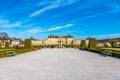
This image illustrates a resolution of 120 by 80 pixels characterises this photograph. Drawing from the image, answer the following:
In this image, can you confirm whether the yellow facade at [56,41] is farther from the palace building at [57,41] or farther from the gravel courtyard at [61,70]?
the gravel courtyard at [61,70]

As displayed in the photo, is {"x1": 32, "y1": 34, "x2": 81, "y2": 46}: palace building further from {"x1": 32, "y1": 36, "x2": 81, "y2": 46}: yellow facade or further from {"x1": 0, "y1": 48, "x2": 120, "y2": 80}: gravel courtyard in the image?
{"x1": 0, "y1": 48, "x2": 120, "y2": 80}: gravel courtyard

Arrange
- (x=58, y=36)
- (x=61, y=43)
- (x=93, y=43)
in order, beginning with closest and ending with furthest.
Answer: (x=93, y=43) → (x=61, y=43) → (x=58, y=36)

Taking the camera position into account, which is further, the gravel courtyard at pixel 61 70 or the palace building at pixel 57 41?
the palace building at pixel 57 41

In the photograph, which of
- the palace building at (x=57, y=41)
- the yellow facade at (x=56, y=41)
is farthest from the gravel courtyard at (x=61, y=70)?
the yellow facade at (x=56, y=41)

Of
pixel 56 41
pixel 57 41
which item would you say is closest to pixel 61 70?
pixel 57 41

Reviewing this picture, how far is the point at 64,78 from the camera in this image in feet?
23.9

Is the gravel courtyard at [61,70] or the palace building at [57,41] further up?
the palace building at [57,41]

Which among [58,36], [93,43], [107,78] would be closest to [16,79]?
[107,78]

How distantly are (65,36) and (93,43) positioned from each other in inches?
2349

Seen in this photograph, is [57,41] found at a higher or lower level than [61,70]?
higher

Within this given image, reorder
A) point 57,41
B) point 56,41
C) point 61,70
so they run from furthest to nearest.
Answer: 1. point 56,41
2. point 57,41
3. point 61,70

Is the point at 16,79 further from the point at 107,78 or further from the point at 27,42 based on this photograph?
the point at 27,42

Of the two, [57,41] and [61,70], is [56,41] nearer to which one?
[57,41]

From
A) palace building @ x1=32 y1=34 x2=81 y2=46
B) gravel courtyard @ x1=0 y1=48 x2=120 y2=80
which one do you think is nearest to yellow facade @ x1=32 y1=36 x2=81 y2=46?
palace building @ x1=32 y1=34 x2=81 y2=46
